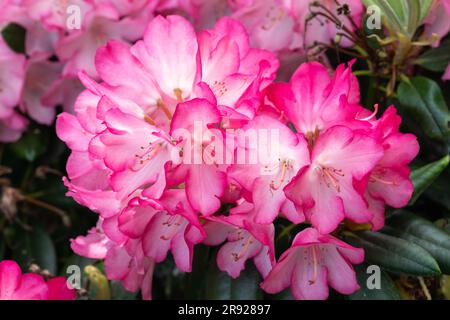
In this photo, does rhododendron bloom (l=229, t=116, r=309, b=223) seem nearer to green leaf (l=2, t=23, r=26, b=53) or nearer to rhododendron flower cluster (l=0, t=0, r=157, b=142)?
rhododendron flower cluster (l=0, t=0, r=157, b=142)

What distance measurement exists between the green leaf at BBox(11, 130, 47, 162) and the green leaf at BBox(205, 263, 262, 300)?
41 centimetres

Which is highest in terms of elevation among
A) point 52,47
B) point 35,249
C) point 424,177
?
point 52,47

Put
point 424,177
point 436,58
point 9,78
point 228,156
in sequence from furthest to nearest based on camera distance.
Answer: point 9,78, point 436,58, point 424,177, point 228,156

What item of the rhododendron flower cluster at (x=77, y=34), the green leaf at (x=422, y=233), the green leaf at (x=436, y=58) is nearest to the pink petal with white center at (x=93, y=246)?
the rhododendron flower cluster at (x=77, y=34)

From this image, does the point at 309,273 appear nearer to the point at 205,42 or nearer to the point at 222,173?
the point at 222,173

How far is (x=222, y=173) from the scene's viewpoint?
2.37 feet

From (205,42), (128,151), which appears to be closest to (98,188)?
(128,151)

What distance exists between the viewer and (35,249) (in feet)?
3.83

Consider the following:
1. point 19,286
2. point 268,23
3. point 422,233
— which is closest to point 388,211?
point 422,233

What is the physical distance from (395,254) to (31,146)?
0.66 metres

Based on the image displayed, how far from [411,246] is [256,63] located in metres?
0.28

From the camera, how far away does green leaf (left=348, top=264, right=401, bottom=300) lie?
0.83 meters

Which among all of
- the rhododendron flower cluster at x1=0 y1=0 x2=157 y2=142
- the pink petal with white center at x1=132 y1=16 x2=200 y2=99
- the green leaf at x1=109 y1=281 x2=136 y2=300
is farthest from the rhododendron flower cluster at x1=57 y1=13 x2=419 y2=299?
the rhododendron flower cluster at x1=0 y1=0 x2=157 y2=142

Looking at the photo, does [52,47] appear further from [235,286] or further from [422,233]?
[422,233]
